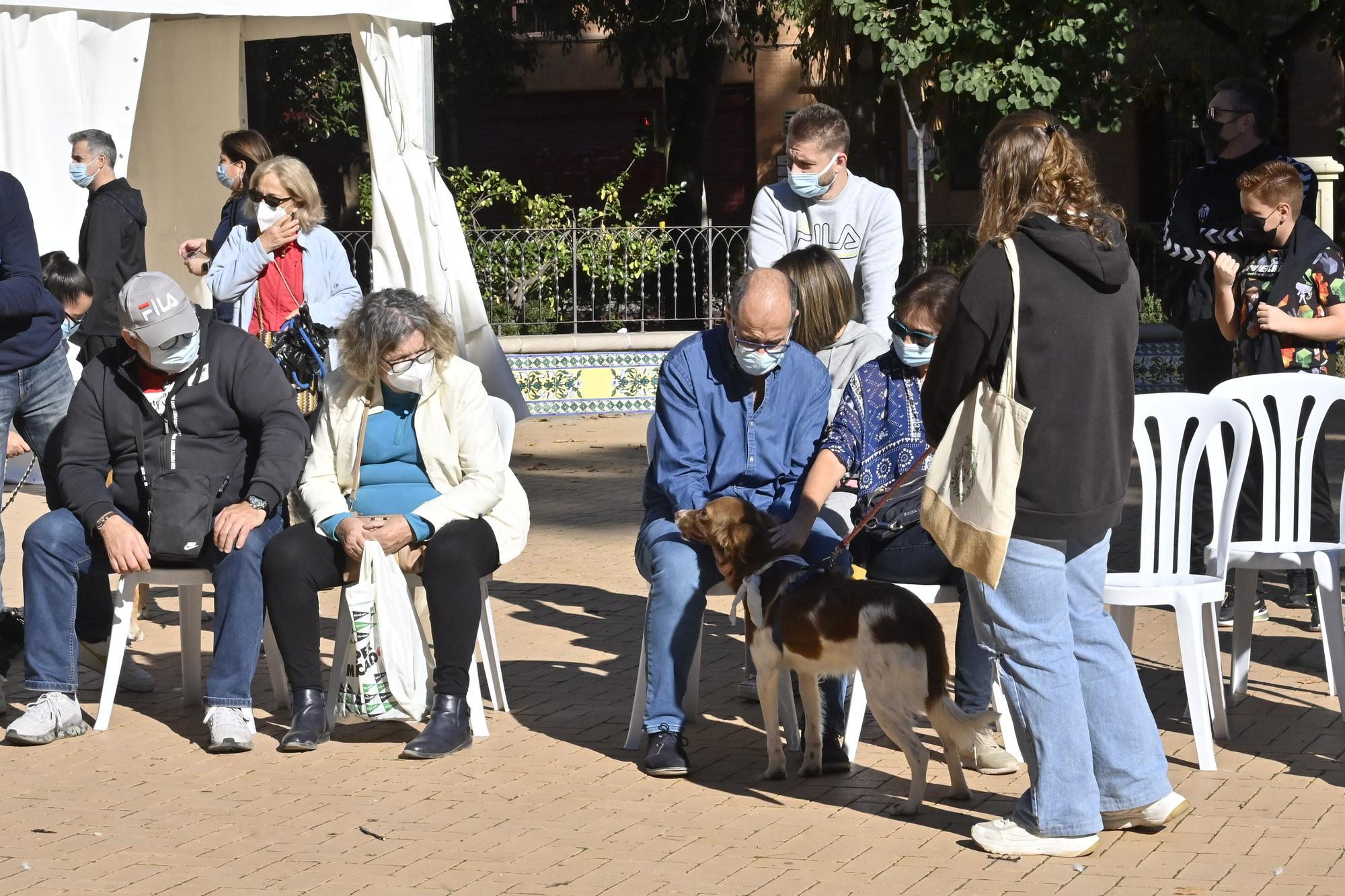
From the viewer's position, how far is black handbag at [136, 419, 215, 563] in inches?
209

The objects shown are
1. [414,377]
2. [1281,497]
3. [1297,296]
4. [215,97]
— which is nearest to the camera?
[414,377]

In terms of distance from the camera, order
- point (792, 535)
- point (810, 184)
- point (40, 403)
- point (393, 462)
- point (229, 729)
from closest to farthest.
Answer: point (792, 535)
point (229, 729)
point (393, 462)
point (40, 403)
point (810, 184)

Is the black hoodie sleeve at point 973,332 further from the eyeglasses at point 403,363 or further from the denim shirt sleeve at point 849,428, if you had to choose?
the eyeglasses at point 403,363

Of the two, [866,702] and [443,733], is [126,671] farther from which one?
[866,702]

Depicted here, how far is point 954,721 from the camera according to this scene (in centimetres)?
440

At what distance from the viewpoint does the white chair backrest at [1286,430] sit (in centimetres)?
573

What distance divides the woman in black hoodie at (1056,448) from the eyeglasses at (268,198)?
3.96 meters

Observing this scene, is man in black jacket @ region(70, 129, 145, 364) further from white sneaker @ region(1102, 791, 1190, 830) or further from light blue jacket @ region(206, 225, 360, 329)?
white sneaker @ region(1102, 791, 1190, 830)

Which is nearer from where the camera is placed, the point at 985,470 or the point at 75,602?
the point at 985,470

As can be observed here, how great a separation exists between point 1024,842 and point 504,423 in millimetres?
2491

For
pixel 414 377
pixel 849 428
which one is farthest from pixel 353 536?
pixel 849 428

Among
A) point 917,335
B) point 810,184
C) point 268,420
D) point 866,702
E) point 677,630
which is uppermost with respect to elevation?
point 810,184

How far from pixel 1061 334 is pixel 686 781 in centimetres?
185

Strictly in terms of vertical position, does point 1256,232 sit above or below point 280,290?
above
